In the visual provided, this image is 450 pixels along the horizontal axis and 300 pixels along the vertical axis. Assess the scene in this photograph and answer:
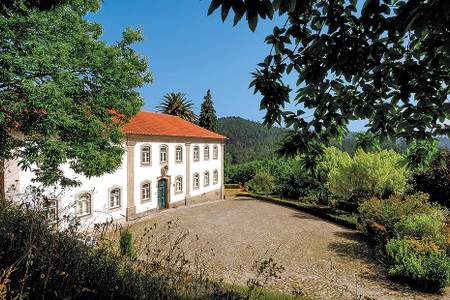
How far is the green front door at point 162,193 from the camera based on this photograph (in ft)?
82.4

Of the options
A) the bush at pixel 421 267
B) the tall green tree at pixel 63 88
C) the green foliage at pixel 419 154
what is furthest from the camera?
the bush at pixel 421 267

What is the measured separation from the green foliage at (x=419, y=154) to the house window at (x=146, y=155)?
65.8 feet

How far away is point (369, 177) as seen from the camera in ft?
77.6

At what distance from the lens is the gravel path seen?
35.2ft

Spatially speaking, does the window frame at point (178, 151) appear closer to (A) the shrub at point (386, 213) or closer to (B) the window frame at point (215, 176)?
(B) the window frame at point (215, 176)

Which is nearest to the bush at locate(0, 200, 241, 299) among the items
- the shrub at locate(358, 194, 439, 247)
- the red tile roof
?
the shrub at locate(358, 194, 439, 247)

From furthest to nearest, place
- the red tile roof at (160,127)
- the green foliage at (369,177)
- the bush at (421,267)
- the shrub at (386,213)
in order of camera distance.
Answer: the green foliage at (369,177), the red tile roof at (160,127), the shrub at (386,213), the bush at (421,267)

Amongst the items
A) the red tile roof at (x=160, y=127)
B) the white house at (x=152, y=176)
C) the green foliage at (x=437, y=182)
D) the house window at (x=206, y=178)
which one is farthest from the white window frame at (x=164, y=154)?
the green foliage at (x=437, y=182)

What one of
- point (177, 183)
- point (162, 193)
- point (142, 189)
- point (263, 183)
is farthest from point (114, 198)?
point (263, 183)

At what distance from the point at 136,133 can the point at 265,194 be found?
21544 millimetres

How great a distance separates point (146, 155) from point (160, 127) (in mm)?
3423

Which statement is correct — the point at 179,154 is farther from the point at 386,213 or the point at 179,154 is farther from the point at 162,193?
the point at 386,213

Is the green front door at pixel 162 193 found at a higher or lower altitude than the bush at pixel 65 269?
lower

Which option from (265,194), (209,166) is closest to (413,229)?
(209,166)
